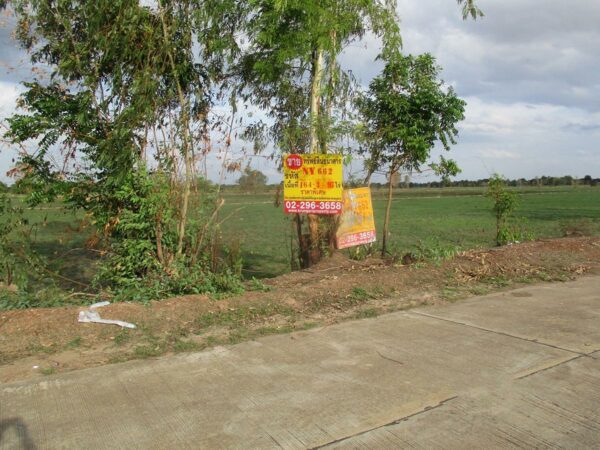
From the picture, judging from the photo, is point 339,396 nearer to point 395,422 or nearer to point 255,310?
point 395,422

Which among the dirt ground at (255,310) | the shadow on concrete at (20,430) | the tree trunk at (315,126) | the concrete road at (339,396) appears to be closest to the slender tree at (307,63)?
the tree trunk at (315,126)

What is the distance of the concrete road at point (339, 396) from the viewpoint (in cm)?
325

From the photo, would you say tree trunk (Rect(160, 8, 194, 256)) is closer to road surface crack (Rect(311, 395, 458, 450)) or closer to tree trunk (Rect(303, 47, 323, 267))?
tree trunk (Rect(303, 47, 323, 267))

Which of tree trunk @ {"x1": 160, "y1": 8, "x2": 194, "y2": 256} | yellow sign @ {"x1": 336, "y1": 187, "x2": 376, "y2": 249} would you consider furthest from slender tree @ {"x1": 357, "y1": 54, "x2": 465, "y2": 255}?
tree trunk @ {"x1": 160, "y1": 8, "x2": 194, "y2": 256}

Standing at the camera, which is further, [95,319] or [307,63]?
[307,63]

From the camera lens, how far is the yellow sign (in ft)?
29.6

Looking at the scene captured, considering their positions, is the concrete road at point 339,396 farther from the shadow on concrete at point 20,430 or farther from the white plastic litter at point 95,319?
the white plastic litter at point 95,319

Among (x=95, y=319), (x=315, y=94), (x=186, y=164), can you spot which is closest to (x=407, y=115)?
(x=315, y=94)

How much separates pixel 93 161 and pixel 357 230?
4499 mm

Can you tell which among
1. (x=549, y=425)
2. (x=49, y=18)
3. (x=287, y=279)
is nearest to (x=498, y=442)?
(x=549, y=425)

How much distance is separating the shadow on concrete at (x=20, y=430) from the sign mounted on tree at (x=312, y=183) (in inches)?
211

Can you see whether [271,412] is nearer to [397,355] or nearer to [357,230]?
[397,355]

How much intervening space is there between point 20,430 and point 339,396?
2.13 metres

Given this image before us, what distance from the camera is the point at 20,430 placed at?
3.36 m
